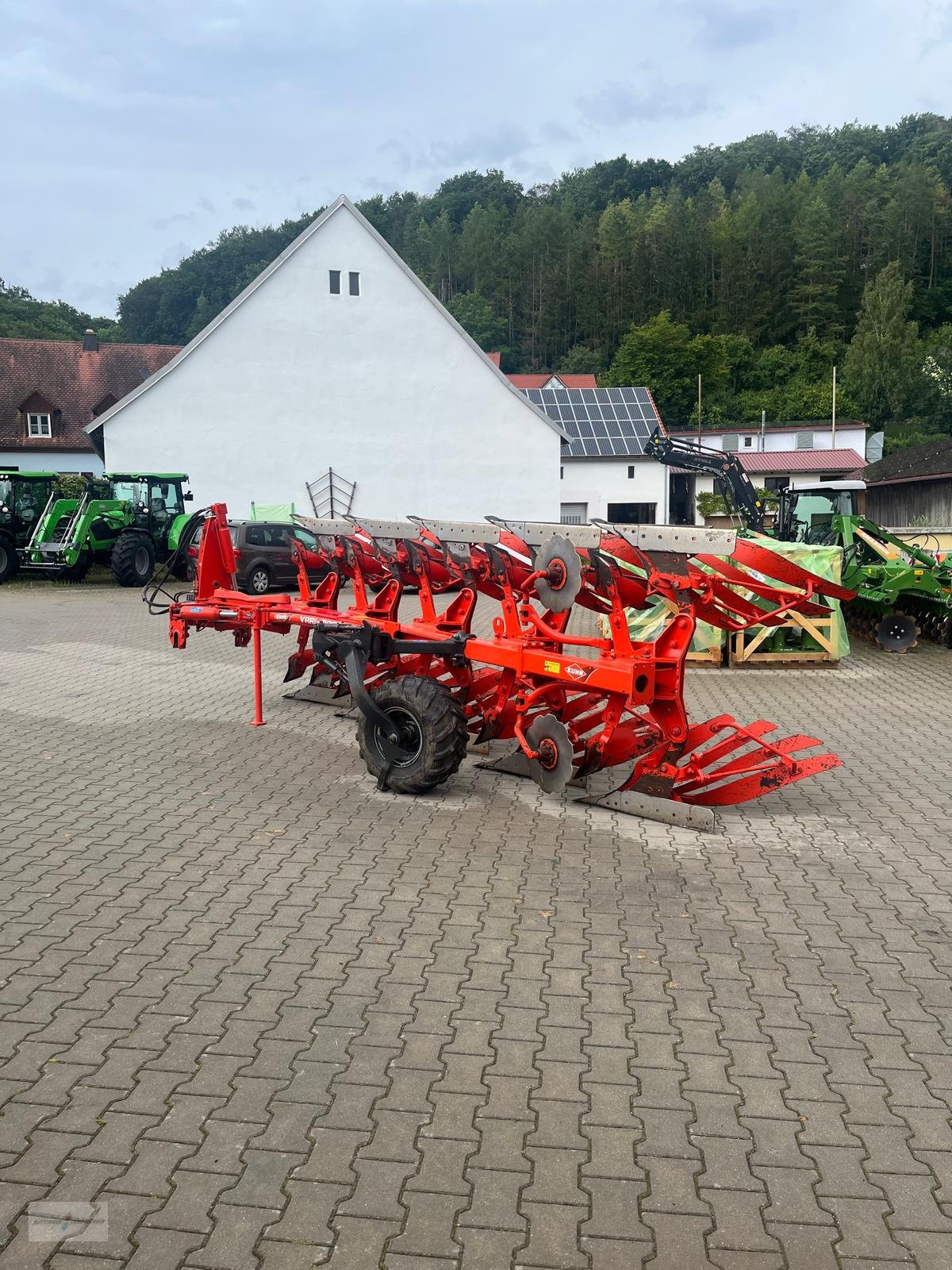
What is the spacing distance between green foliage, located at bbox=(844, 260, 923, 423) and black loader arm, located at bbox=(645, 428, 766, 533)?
48.1 meters

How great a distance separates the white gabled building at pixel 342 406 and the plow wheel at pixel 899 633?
16370 mm

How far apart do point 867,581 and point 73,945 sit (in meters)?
12.5

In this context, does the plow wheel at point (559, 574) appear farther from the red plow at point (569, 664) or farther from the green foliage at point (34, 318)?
the green foliage at point (34, 318)

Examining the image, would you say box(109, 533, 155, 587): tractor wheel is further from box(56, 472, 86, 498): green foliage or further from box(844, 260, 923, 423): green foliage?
box(844, 260, 923, 423): green foliage

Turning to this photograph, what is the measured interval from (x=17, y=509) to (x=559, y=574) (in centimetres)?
2047

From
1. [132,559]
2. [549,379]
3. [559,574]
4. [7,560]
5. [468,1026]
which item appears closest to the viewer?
[468,1026]

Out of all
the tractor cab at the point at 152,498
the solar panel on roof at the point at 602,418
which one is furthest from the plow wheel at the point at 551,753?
the solar panel on roof at the point at 602,418

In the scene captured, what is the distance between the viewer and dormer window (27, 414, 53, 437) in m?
44.3

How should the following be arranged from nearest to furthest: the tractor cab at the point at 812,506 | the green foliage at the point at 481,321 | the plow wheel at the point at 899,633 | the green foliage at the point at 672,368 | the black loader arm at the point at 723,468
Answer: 1. the plow wheel at the point at 899,633
2. the tractor cab at the point at 812,506
3. the black loader arm at the point at 723,468
4. the green foliage at the point at 672,368
5. the green foliage at the point at 481,321

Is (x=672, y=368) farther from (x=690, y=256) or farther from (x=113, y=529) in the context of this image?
(x=113, y=529)

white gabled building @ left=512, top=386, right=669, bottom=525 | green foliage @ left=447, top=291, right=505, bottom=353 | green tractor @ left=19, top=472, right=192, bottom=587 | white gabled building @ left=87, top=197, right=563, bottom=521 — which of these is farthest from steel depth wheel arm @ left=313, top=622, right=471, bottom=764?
green foliage @ left=447, top=291, right=505, bottom=353

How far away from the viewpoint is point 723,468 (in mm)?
27766

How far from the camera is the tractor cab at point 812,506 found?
20.2 m

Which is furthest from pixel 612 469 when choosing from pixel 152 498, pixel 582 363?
pixel 582 363
